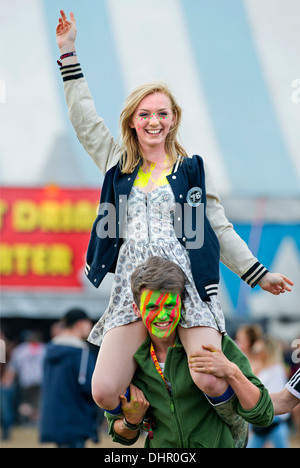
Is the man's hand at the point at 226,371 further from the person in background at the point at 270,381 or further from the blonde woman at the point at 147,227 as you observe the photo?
the person in background at the point at 270,381

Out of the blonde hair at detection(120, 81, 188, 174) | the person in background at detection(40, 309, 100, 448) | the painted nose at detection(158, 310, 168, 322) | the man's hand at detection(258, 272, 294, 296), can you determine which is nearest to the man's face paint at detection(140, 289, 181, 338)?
the painted nose at detection(158, 310, 168, 322)

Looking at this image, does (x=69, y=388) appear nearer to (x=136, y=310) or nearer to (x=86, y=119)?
(x=136, y=310)

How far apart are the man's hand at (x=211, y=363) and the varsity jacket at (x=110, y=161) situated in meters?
0.34

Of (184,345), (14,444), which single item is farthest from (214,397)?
(14,444)

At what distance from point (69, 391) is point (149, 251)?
7.61ft

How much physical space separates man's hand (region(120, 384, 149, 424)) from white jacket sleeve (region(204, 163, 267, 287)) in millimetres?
605

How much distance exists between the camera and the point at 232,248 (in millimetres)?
2680

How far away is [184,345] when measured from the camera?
2.59 meters

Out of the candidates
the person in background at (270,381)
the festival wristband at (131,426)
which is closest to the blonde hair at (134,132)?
the festival wristband at (131,426)

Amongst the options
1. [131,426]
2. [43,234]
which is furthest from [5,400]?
[131,426]

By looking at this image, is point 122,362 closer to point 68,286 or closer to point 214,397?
point 214,397

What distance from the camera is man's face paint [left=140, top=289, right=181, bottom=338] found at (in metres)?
2.52

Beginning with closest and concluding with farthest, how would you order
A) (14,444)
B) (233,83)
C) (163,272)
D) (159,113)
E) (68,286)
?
(163,272), (159,113), (14,444), (68,286), (233,83)
